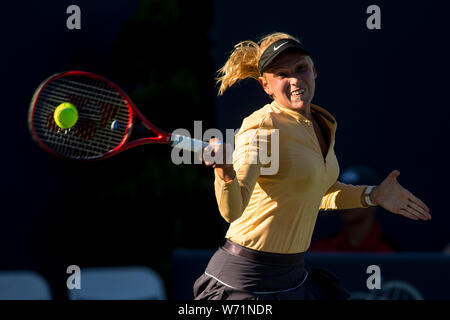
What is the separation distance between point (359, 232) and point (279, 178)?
9.55ft

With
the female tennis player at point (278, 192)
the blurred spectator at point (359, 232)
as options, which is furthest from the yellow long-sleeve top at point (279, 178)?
the blurred spectator at point (359, 232)

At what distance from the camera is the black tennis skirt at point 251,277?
9.22 ft

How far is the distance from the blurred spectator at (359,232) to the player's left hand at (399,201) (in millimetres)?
2346

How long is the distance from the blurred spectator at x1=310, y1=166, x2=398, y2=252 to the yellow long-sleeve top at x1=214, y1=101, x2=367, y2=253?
8.53ft

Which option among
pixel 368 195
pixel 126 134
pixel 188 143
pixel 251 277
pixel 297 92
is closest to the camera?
pixel 188 143

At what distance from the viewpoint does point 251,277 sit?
2805 mm

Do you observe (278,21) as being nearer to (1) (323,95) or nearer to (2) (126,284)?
(1) (323,95)

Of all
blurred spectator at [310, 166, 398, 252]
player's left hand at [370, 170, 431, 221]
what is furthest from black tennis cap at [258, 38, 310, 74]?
blurred spectator at [310, 166, 398, 252]

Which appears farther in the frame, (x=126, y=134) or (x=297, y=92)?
(x=126, y=134)

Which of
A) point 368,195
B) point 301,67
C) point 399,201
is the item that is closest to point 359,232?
point 368,195

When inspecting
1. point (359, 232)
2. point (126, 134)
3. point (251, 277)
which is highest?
point (126, 134)

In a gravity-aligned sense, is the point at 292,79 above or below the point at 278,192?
above

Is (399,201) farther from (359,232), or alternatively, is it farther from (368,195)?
(359,232)
